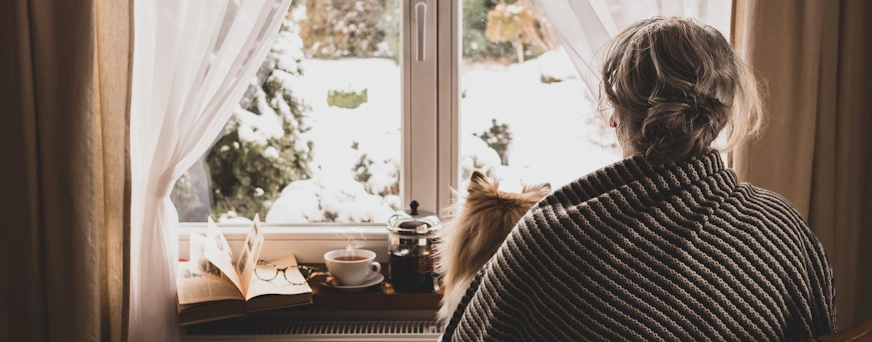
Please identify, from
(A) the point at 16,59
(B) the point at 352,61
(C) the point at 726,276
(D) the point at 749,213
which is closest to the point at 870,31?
(D) the point at 749,213

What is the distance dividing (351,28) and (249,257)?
0.66 m

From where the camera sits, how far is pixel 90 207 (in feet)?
5.50

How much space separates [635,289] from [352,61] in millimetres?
1193

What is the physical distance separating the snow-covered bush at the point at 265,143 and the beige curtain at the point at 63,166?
1.22 feet

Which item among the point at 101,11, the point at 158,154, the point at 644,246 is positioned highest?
the point at 101,11

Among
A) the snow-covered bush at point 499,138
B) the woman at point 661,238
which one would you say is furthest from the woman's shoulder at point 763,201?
the snow-covered bush at point 499,138

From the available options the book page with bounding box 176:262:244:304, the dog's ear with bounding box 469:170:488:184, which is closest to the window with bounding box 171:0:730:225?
the book page with bounding box 176:262:244:304

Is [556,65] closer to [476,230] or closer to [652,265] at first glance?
[476,230]

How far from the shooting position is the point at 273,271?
6.39 feet

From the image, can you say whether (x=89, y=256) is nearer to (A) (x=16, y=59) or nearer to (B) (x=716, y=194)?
(A) (x=16, y=59)

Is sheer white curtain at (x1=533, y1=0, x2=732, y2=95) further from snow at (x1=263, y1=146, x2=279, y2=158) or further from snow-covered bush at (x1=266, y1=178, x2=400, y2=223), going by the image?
snow at (x1=263, y1=146, x2=279, y2=158)

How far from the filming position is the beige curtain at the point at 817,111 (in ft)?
5.52

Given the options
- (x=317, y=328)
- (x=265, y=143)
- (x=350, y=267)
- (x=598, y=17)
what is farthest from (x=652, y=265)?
(x=265, y=143)

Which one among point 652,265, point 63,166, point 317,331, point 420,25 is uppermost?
point 420,25
